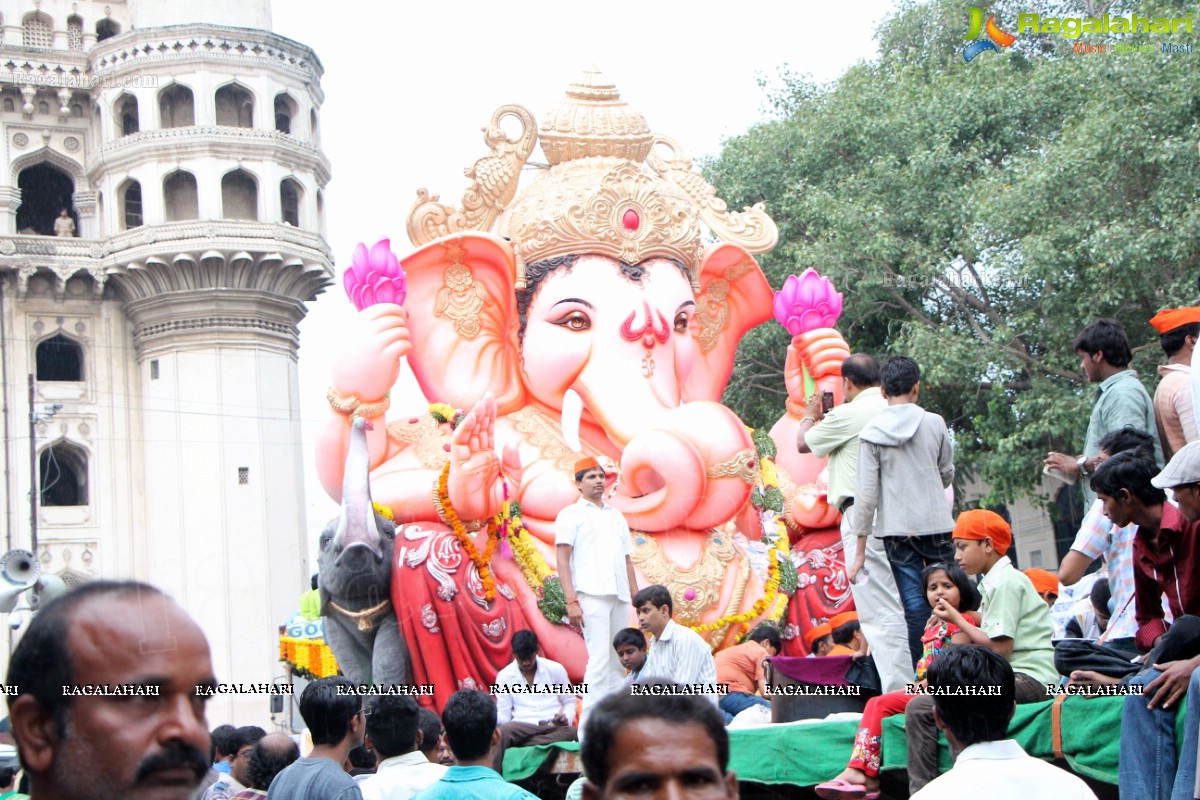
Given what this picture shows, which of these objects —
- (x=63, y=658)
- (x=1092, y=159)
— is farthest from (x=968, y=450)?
(x=63, y=658)

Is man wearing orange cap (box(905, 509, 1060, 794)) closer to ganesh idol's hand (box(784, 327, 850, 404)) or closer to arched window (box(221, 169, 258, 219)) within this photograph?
ganesh idol's hand (box(784, 327, 850, 404))

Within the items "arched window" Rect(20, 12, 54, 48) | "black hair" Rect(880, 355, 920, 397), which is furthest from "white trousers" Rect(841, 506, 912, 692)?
"arched window" Rect(20, 12, 54, 48)

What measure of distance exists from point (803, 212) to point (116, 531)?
51.2ft

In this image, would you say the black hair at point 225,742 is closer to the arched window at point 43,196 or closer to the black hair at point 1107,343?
the black hair at point 1107,343

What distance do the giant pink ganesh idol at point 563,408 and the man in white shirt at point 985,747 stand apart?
15.0 feet

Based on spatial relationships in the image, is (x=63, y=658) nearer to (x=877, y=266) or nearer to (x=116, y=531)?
(x=877, y=266)

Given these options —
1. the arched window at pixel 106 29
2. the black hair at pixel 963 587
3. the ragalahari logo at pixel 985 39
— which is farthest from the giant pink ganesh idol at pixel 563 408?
the arched window at pixel 106 29

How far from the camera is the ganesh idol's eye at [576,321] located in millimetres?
9344

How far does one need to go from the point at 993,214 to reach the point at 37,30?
71.2 feet

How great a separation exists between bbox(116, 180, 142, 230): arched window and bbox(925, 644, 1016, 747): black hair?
2526cm

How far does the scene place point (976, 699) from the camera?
3674 millimetres

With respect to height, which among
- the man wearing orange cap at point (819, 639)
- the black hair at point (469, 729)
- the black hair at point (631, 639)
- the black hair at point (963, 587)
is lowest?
the man wearing orange cap at point (819, 639)

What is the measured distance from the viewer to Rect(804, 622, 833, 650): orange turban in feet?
29.2

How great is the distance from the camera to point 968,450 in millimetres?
14977
